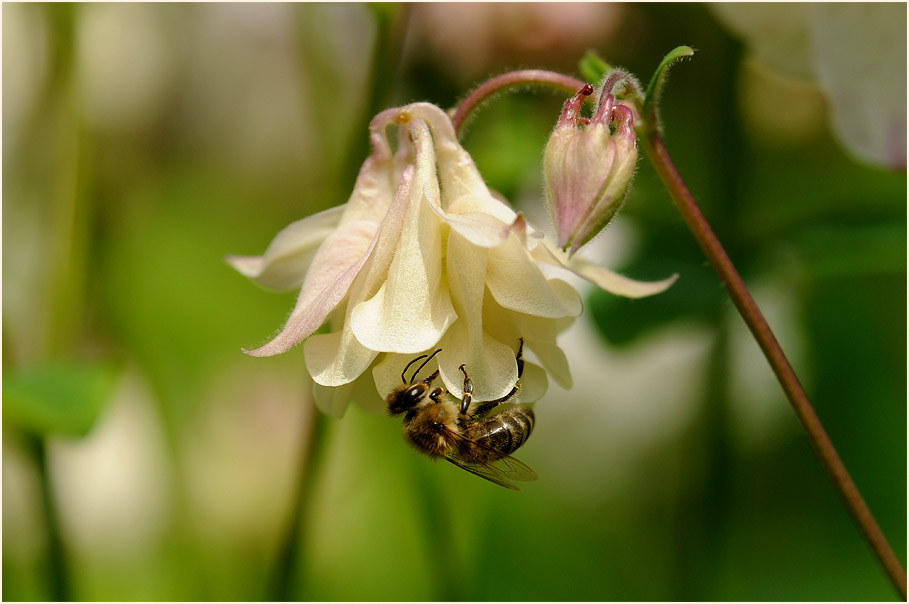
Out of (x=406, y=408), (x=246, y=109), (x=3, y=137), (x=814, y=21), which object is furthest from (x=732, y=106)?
(x=246, y=109)

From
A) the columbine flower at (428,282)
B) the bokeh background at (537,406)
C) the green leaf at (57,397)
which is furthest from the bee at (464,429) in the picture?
the green leaf at (57,397)

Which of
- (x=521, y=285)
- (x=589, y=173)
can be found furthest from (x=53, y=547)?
(x=589, y=173)

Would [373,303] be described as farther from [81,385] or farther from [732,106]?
[732,106]

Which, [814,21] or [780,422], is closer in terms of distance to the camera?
[814,21]

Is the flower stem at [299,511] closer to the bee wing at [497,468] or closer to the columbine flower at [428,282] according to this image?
the bee wing at [497,468]

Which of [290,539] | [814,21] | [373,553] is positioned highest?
[814,21]

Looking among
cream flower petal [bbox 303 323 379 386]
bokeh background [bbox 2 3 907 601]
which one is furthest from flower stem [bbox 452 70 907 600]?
bokeh background [bbox 2 3 907 601]
